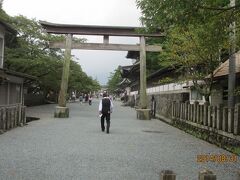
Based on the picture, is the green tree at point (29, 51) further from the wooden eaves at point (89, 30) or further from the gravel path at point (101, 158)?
the gravel path at point (101, 158)

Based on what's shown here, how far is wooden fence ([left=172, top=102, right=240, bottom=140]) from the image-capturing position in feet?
38.2

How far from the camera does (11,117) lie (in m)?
17.3

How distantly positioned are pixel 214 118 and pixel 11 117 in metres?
9.22

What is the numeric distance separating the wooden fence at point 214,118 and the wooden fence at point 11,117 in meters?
8.31

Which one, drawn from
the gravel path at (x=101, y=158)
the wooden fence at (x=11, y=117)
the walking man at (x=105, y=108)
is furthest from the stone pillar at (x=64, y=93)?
the gravel path at (x=101, y=158)

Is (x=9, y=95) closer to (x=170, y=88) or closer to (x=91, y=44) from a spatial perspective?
(x=91, y=44)

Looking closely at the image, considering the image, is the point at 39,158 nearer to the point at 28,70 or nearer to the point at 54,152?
the point at 54,152

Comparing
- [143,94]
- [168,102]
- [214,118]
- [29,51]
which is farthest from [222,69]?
[29,51]

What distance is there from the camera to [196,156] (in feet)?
34.1

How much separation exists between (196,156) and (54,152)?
13.0ft

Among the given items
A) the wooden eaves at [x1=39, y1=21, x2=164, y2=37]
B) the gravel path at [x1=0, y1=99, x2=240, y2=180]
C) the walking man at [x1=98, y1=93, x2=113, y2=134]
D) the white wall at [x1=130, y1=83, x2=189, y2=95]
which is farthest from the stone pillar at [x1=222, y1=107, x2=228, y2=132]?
the wooden eaves at [x1=39, y1=21, x2=164, y2=37]

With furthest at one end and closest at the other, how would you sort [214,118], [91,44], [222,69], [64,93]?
[91,44]
[64,93]
[222,69]
[214,118]

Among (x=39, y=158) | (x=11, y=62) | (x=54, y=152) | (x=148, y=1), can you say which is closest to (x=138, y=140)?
(x=54, y=152)

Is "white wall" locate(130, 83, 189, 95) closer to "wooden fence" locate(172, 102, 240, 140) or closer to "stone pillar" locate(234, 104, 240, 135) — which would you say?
"wooden fence" locate(172, 102, 240, 140)
